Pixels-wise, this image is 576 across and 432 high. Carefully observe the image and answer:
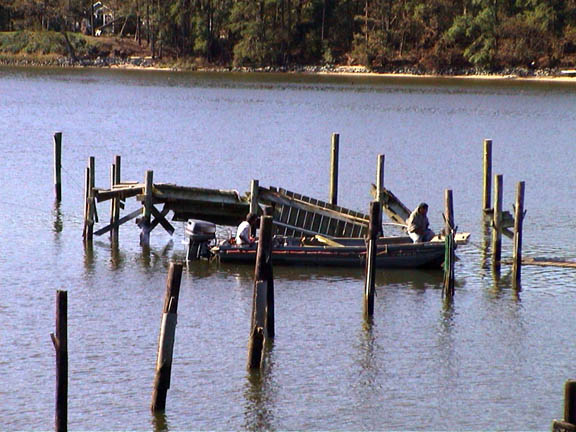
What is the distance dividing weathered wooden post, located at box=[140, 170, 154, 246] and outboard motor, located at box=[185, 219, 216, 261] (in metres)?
1.65

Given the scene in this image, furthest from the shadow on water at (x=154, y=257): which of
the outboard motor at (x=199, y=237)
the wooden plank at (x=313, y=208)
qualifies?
the wooden plank at (x=313, y=208)

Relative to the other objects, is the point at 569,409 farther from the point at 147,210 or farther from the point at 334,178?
the point at 334,178

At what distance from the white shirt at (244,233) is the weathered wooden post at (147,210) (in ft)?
10.2

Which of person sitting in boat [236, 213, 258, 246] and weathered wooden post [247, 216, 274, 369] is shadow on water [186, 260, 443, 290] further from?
weathered wooden post [247, 216, 274, 369]

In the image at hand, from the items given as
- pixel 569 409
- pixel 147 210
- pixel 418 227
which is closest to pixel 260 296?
pixel 569 409

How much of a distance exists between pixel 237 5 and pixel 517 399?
454 ft

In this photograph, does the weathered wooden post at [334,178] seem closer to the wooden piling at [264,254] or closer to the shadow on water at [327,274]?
the shadow on water at [327,274]

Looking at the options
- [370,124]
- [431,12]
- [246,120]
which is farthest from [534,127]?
[431,12]

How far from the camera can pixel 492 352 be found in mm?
24266

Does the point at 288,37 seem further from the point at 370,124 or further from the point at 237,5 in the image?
the point at 370,124

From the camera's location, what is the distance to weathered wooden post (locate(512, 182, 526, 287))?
27.8 meters

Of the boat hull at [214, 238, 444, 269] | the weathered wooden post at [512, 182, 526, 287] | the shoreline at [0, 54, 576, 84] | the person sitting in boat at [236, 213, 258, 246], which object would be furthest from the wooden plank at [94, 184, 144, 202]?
the shoreline at [0, 54, 576, 84]

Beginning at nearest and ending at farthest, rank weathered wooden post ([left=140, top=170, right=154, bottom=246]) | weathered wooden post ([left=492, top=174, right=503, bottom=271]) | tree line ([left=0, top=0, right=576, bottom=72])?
weathered wooden post ([left=492, top=174, right=503, bottom=271]) → weathered wooden post ([left=140, top=170, right=154, bottom=246]) → tree line ([left=0, top=0, right=576, bottom=72])

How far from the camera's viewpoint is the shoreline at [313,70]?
13788cm
